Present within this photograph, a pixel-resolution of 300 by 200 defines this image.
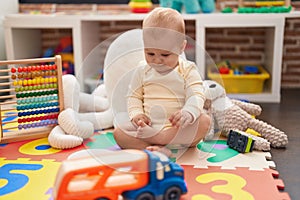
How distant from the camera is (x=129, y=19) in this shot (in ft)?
6.07

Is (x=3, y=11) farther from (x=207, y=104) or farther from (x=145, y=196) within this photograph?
(x=145, y=196)

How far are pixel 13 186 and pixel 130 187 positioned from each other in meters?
0.36

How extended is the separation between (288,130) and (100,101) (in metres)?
0.70

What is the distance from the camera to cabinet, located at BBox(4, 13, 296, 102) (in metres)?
1.77

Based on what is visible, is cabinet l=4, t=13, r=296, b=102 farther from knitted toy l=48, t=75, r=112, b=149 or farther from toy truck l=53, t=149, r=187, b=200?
toy truck l=53, t=149, r=187, b=200

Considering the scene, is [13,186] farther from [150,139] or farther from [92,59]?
[92,59]

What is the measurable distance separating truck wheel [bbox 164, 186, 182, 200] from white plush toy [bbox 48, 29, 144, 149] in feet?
1.59

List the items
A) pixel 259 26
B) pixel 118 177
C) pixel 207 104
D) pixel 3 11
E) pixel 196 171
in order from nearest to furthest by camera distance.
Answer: pixel 118 177 < pixel 196 171 < pixel 207 104 < pixel 259 26 < pixel 3 11

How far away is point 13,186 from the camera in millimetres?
1022

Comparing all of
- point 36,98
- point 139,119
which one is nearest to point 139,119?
point 139,119

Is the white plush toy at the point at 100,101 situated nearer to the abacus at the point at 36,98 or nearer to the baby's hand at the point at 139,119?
the abacus at the point at 36,98

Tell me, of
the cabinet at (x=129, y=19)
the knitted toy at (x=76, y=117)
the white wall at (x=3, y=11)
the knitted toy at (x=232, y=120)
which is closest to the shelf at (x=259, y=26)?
the cabinet at (x=129, y=19)

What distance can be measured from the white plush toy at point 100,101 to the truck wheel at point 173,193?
1.59ft

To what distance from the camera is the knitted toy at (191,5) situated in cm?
183
